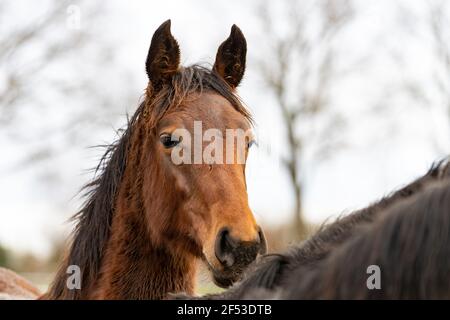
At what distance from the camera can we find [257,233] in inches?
153

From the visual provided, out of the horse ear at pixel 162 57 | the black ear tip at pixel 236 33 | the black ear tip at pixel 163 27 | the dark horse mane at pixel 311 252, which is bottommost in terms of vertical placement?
the dark horse mane at pixel 311 252

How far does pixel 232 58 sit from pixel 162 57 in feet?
1.84

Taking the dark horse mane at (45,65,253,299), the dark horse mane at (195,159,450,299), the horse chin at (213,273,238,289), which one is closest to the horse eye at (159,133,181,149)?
the dark horse mane at (45,65,253,299)

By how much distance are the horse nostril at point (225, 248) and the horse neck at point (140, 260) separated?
51 cm

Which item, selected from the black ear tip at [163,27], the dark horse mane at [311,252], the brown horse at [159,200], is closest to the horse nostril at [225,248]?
the brown horse at [159,200]

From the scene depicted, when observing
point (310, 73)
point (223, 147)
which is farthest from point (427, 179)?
point (310, 73)

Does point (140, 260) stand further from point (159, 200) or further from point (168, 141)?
point (168, 141)

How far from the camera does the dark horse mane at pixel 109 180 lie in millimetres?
4469

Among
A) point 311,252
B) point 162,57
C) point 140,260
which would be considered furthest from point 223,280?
point 162,57

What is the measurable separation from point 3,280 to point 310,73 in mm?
18525

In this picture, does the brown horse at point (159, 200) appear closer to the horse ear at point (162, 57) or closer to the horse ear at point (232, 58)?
the horse ear at point (162, 57)

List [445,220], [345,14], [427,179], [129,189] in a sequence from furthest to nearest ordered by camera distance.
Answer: [345,14] < [129,189] < [427,179] < [445,220]
